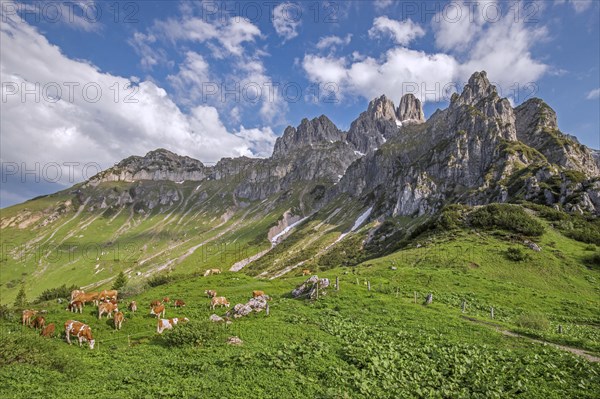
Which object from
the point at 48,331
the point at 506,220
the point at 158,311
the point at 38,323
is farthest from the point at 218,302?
the point at 506,220

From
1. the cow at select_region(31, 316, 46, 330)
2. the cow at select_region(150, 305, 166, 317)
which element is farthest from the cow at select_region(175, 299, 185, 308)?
the cow at select_region(31, 316, 46, 330)

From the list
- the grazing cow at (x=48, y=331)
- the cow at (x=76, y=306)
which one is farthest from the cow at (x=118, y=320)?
the grazing cow at (x=48, y=331)

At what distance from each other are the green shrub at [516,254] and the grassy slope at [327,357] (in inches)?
764

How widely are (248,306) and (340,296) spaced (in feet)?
38.9

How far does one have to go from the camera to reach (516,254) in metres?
61.8

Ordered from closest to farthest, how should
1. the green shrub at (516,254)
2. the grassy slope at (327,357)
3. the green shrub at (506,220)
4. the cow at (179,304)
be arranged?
the grassy slope at (327,357) < the cow at (179,304) < the green shrub at (516,254) < the green shrub at (506,220)

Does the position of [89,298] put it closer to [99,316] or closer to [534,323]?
[99,316]

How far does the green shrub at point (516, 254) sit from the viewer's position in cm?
6088

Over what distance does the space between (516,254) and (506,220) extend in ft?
65.9

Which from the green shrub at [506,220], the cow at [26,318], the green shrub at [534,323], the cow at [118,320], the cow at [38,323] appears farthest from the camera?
the green shrub at [506,220]

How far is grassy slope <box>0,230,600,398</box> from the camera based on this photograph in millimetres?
17000

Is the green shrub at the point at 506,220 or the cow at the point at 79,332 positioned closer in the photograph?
the cow at the point at 79,332

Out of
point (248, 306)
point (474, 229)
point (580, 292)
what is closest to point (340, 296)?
point (248, 306)

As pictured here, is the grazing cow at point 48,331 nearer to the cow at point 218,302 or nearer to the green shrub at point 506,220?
the cow at point 218,302
